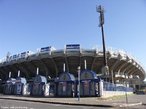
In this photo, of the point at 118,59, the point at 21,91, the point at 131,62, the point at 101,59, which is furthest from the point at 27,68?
the point at 131,62

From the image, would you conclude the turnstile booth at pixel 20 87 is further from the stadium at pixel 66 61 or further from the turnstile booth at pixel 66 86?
the turnstile booth at pixel 66 86

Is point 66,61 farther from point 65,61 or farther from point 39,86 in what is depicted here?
point 39,86

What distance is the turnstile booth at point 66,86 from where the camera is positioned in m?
33.2

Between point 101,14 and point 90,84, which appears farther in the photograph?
point 101,14

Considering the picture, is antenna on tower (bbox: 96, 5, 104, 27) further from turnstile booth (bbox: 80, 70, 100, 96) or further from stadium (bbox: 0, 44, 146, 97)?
turnstile booth (bbox: 80, 70, 100, 96)

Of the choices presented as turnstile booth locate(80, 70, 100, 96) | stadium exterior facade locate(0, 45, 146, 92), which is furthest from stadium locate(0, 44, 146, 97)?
turnstile booth locate(80, 70, 100, 96)

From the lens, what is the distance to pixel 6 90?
47344 millimetres

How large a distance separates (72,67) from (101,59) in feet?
27.3

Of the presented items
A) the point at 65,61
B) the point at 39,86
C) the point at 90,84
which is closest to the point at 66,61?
the point at 65,61

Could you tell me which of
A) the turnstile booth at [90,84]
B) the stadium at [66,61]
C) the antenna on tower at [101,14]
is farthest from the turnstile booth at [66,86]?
the antenna on tower at [101,14]

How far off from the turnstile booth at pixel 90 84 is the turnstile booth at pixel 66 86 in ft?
6.87

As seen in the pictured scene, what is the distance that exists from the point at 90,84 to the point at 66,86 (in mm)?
4585

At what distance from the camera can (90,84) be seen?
3130 centimetres

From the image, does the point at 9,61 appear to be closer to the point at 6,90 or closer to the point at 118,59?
the point at 6,90
